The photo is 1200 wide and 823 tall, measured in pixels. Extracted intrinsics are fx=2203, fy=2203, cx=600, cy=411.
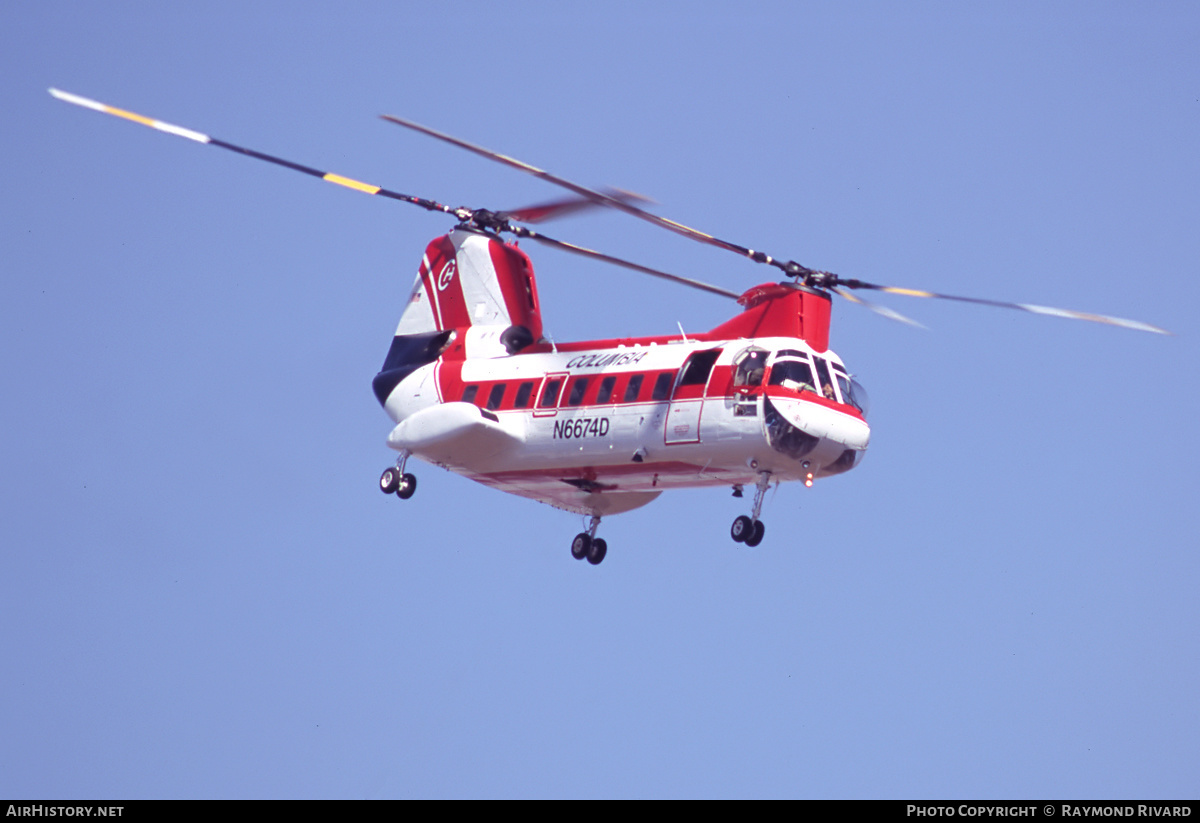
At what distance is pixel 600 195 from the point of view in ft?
150

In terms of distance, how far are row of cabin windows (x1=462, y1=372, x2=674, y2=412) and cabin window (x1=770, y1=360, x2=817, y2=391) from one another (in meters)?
2.59

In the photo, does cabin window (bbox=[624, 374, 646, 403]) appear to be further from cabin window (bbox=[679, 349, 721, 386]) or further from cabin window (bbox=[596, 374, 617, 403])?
cabin window (bbox=[679, 349, 721, 386])

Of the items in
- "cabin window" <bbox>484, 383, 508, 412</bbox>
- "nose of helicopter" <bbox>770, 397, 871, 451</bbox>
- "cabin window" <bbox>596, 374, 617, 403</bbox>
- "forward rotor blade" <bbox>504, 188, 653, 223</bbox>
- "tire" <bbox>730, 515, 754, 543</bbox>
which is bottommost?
"tire" <bbox>730, 515, 754, 543</bbox>

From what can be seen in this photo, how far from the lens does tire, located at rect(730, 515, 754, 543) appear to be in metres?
47.1

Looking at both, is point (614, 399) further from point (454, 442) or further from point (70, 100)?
point (70, 100)

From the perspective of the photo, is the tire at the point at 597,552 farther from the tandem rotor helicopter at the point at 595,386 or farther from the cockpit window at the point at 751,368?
the cockpit window at the point at 751,368

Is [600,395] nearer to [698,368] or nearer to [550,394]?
[550,394]

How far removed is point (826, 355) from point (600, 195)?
245 inches

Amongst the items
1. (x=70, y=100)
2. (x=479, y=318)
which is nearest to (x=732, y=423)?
(x=479, y=318)

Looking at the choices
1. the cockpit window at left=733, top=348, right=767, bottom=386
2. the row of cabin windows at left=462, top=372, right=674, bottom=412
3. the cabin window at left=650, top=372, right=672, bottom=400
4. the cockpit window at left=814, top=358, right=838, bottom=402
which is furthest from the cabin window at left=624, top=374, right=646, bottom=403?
the cockpit window at left=814, top=358, right=838, bottom=402

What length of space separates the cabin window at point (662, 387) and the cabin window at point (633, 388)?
16.1 inches

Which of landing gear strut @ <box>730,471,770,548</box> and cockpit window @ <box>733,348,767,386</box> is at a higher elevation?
cockpit window @ <box>733,348,767,386</box>
